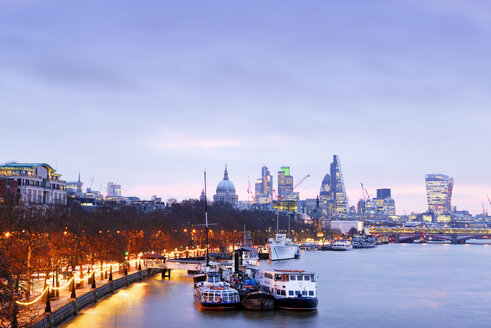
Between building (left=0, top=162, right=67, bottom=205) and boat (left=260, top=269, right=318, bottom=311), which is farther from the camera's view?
building (left=0, top=162, right=67, bottom=205)

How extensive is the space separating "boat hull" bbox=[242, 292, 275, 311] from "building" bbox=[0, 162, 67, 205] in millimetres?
80673

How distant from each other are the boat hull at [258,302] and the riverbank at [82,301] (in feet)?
54.9

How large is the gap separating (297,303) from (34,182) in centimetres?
9589

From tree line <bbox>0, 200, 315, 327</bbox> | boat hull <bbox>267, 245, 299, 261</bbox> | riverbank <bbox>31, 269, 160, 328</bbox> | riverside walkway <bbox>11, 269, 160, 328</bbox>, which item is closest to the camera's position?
tree line <bbox>0, 200, 315, 327</bbox>

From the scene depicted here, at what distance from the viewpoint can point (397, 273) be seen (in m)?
129

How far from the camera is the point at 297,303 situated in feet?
229

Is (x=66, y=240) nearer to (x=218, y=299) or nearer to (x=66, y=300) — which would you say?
(x=66, y=300)

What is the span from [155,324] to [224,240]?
125 metres

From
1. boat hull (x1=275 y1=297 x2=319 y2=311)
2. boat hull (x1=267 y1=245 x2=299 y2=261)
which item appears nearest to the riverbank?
boat hull (x1=275 y1=297 x2=319 y2=311)

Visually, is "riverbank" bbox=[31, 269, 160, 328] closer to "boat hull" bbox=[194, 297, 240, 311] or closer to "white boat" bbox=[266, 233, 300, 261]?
"boat hull" bbox=[194, 297, 240, 311]

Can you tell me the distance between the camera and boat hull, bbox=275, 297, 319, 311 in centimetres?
6988

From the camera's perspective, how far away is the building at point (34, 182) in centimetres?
14123

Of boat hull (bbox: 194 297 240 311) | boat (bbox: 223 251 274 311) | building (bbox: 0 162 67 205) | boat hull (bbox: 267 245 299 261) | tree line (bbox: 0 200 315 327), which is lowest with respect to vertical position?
boat hull (bbox: 194 297 240 311)

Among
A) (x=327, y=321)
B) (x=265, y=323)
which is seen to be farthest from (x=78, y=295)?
(x=327, y=321)
